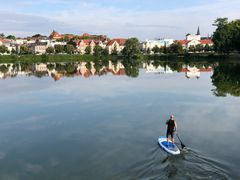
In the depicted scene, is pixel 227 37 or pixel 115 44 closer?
pixel 227 37

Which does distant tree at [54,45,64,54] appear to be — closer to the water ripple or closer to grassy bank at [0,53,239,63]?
grassy bank at [0,53,239,63]

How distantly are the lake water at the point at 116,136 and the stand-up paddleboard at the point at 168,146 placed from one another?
0.29 m

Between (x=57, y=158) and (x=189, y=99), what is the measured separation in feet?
60.2

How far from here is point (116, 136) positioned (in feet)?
62.4

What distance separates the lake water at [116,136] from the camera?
45.2 ft

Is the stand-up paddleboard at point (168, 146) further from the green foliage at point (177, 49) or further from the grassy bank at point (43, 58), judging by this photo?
the green foliage at point (177, 49)

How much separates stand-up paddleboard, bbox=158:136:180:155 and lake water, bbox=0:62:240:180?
0.29 m

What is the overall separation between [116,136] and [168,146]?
3.67 m

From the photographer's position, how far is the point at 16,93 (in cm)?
3738

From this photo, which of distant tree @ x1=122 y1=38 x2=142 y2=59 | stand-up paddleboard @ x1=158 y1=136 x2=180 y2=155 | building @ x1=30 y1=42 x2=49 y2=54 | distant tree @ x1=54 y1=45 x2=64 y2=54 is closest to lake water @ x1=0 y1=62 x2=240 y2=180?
stand-up paddleboard @ x1=158 y1=136 x2=180 y2=155

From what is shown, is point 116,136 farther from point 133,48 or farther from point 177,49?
point 177,49

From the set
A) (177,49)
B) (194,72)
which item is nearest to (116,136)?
(194,72)

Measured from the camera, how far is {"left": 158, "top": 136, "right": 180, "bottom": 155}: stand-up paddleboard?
51.2 ft

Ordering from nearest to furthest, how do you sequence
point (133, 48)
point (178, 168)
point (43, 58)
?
point (178, 168) → point (43, 58) → point (133, 48)
